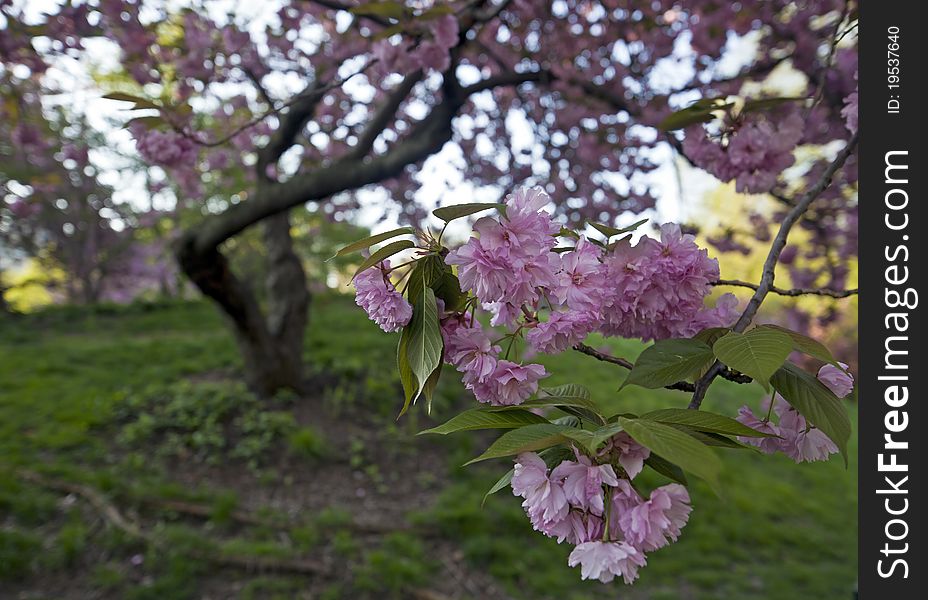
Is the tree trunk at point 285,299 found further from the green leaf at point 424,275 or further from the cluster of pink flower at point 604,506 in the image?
the cluster of pink flower at point 604,506

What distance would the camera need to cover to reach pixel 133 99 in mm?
1157

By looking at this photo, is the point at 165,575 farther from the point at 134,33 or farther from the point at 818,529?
the point at 818,529

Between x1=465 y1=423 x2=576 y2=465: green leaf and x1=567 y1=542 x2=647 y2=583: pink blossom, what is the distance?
133 millimetres

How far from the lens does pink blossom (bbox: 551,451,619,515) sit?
569 millimetres

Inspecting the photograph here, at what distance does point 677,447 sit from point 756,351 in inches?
7.0

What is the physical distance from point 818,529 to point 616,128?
10.3 feet

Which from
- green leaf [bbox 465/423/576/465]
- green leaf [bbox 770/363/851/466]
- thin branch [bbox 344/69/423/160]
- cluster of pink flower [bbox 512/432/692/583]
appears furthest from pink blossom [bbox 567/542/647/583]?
thin branch [bbox 344/69/423/160]

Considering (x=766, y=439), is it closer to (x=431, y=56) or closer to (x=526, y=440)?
(x=526, y=440)

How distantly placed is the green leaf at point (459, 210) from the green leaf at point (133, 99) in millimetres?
915

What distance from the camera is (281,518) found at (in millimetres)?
3127

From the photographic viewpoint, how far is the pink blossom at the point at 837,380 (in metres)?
0.66

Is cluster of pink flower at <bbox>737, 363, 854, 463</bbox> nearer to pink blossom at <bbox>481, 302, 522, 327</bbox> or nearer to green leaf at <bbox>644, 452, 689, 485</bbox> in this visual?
green leaf at <bbox>644, 452, 689, 485</bbox>

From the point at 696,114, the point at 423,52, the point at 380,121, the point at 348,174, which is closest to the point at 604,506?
the point at 696,114
